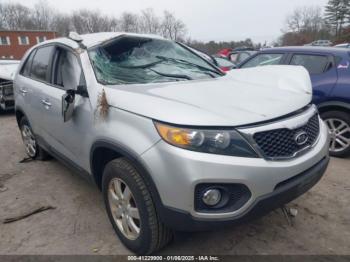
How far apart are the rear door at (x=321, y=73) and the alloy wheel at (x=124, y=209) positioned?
3.35 metres

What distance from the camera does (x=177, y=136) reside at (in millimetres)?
1941

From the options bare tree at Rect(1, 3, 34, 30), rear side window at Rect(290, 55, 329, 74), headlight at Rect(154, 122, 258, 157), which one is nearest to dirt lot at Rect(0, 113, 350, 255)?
headlight at Rect(154, 122, 258, 157)

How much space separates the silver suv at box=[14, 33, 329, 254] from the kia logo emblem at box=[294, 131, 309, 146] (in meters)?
0.01

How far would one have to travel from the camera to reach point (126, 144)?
2.18 meters

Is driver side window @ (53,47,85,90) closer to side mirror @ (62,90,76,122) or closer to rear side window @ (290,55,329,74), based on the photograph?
side mirror @ (62,90,76,122)

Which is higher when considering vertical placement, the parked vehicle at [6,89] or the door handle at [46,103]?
the door handle at [46,103]

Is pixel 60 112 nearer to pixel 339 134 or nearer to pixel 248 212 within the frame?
pixel 248 212

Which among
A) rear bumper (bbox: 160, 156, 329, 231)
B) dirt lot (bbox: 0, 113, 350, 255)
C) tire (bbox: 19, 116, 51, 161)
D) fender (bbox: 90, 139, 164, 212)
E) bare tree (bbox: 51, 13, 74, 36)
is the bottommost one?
dirt lot (bbox: 0, 113, 350, 255)

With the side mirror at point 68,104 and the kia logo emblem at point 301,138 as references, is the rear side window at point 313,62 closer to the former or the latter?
the kia logo emblem at point 301,138

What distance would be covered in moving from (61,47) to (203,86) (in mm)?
1692

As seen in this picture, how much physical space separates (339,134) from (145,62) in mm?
3028

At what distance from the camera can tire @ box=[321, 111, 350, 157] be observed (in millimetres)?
4379

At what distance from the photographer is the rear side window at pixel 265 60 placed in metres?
5.29

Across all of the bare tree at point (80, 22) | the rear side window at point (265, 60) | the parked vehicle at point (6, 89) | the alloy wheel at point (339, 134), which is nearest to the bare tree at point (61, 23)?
the bare tree at point (80, 22)
